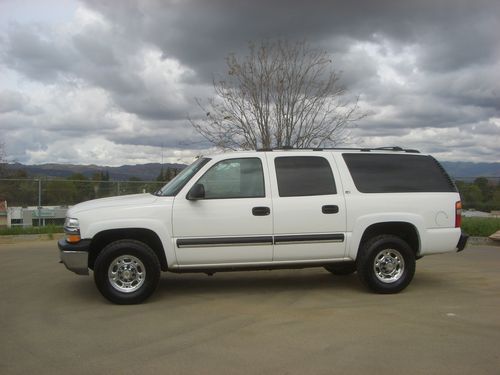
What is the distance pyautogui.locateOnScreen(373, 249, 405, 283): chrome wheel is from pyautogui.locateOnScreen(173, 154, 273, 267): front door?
5.07 feet

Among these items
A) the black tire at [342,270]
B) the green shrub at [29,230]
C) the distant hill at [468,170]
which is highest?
the distant hill at [468,170]

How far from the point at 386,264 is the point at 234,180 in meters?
2.38

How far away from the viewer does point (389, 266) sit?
7.48 m

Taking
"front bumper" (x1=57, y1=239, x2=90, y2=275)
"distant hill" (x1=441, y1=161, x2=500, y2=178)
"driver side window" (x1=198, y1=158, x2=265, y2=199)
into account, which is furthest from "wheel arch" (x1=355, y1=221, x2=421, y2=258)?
"distant hill" (x1=441, y1=161, x2=500, y2=178)

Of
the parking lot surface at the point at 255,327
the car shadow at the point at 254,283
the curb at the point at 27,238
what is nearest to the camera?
the parking lot surface at the point at 255,327

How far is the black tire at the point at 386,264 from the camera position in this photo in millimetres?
7305

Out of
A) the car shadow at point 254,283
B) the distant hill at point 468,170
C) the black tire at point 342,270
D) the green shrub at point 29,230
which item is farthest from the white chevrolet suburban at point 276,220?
the green shrub at point 29,230

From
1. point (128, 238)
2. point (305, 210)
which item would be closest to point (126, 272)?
A: point (128, 238)

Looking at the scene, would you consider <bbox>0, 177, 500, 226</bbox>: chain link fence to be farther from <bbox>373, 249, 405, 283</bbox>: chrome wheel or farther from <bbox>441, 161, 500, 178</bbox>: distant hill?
<bbox>373, 249, 405, 283</bbox>: chrome wheel

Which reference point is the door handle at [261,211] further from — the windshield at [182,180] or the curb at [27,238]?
the curb at [27,238]

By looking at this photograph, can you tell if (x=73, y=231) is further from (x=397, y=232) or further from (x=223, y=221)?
(x=397, y=232)

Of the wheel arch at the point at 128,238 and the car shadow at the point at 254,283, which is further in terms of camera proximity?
the car shadow at the point at 254,283

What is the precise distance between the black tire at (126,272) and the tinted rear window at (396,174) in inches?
116

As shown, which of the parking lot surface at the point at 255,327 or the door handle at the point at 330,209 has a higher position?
the door handle at the point at 330,209
